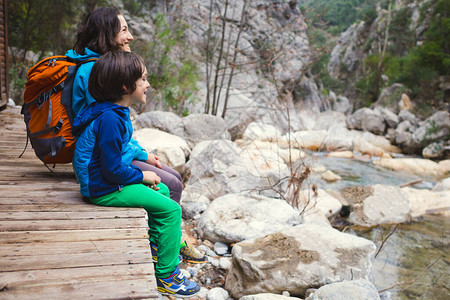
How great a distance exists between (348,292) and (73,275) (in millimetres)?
1476

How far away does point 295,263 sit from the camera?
8.27 feet

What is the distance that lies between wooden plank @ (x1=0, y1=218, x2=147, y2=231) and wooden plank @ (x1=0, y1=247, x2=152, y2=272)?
0.28m

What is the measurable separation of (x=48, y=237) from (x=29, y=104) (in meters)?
0.92

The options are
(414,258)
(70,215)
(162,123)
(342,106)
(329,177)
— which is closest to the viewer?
(70,215)

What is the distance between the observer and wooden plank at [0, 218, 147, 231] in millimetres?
1762

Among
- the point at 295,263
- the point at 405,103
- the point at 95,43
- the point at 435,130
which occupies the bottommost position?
the point at 435,130

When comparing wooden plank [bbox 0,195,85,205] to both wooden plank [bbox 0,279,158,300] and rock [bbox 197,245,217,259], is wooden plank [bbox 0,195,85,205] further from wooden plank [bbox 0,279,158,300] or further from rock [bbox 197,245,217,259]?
rock [bbox 197,245,217,259]

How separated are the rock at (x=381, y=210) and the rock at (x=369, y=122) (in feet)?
38.7

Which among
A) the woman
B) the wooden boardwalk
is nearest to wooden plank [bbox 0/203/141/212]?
the wooden boardwalk

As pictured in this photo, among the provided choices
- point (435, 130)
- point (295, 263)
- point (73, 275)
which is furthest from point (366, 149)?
point (73, 275)

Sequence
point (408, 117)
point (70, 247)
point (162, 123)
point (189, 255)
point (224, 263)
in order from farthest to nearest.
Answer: point (408, 117) < point (162, 123) < point (224, 263) < point (189, 255) < point (70, 247)

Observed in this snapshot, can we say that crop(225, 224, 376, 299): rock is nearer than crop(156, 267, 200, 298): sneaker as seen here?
No

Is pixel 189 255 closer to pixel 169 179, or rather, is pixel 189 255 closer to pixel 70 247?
pixel 169 179

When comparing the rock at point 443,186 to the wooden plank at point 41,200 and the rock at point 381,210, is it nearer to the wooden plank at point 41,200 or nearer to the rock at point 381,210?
the rock at point 381,210
